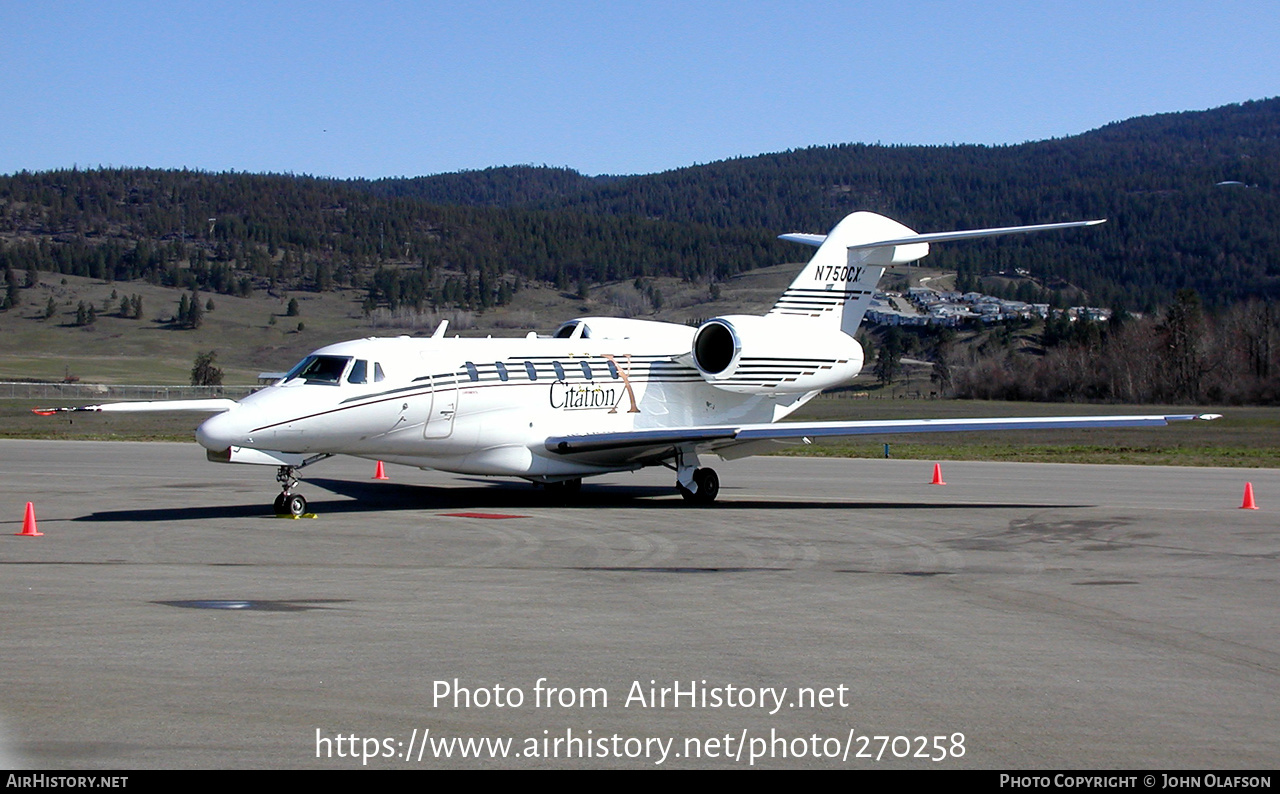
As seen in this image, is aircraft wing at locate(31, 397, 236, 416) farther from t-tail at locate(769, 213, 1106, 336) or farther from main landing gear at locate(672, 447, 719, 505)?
t-tail at locate(769, 213, 1106, 336)

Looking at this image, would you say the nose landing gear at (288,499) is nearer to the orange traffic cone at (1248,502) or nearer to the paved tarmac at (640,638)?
the paved tarmac at (640,638)

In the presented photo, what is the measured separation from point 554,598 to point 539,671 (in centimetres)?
339

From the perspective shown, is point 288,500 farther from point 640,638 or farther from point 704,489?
point 640,638

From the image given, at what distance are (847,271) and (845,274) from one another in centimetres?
8

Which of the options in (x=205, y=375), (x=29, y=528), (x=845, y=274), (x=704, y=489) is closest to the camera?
(x=29, y=528)

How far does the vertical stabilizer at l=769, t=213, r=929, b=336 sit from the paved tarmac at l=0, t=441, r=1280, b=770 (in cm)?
594

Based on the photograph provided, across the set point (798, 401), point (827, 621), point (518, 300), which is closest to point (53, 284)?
point (518, 300)

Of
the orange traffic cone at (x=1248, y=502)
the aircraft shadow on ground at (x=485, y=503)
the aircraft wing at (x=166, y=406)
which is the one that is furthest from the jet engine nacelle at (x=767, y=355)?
the aircraft wing at (x=166, y=406)

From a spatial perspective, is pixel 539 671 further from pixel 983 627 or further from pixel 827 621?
pixel 983 627

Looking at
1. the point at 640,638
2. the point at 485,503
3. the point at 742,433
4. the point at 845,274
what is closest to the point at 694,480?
the point at 742,433

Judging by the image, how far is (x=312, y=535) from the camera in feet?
57.0

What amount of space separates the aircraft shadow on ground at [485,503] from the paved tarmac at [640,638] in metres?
0.33

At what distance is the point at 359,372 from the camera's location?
1991 cm

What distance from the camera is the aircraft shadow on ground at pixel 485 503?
66.8ft
